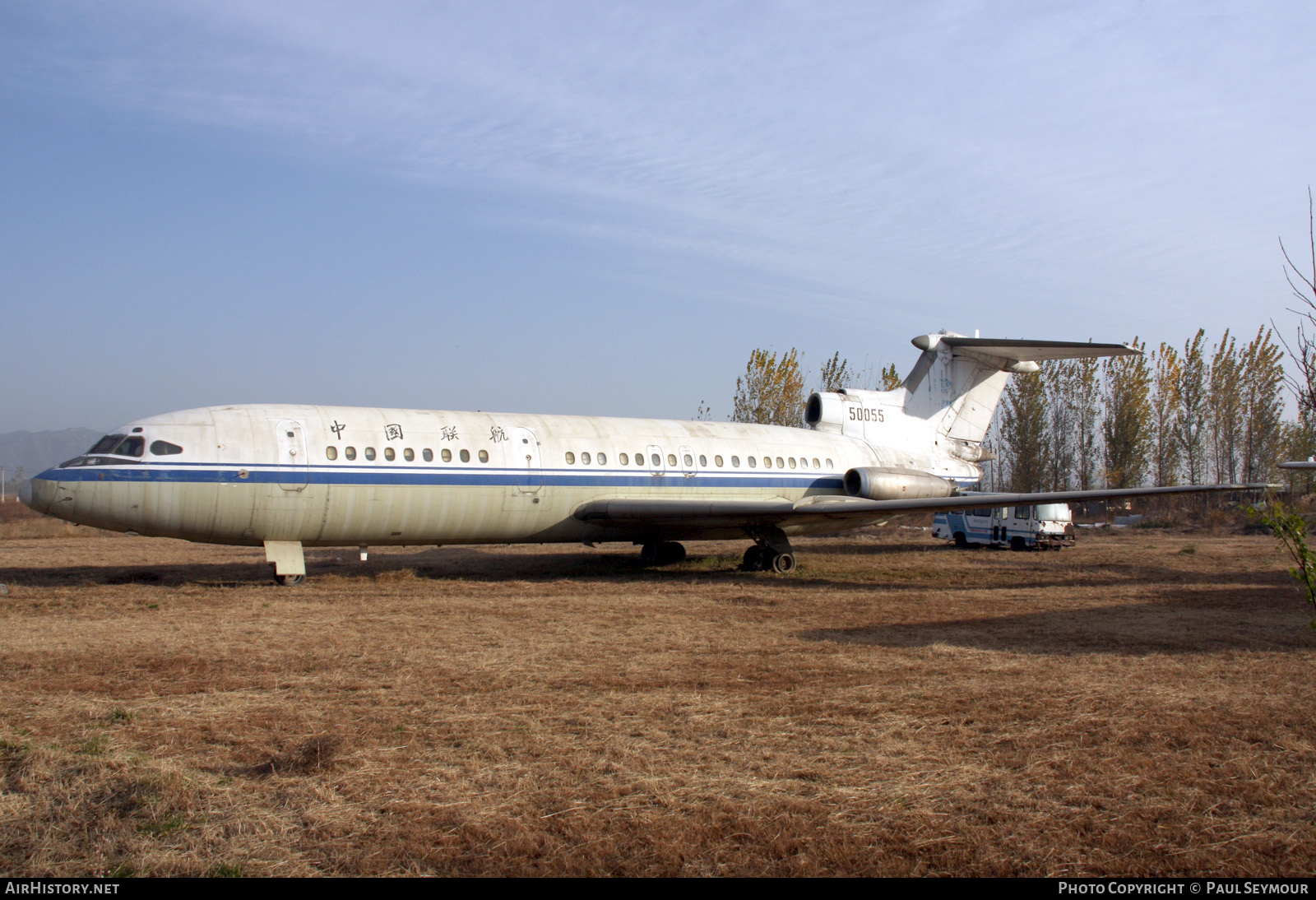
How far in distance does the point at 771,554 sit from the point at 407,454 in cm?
871

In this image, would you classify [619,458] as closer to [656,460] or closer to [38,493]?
[656,460]

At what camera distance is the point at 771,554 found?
20.4 m

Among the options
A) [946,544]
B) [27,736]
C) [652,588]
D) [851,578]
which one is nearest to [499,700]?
[27,736]

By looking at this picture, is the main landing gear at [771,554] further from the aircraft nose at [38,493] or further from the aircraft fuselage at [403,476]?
the aircraft nose at [38,493]

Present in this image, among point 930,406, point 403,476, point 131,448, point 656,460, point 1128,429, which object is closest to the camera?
point 131,448

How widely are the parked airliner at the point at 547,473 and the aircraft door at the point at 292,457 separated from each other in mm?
31

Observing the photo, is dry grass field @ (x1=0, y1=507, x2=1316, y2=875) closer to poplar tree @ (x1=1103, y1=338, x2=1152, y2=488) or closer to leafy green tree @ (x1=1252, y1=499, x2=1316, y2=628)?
leafy green tree @ (x1=1252, y1=499, x2=1316, y2=628)

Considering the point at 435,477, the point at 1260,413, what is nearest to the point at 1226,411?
the point at 1260,413

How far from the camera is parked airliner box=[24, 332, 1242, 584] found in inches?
592

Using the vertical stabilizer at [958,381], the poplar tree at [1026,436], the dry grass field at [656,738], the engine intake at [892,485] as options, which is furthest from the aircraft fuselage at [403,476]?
the poplar tree at [1026,436]

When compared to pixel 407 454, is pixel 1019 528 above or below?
below

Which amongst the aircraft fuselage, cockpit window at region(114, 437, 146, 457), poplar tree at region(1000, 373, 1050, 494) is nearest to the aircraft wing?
the aircraft fuselage

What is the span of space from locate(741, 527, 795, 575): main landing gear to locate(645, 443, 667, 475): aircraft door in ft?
8.96
